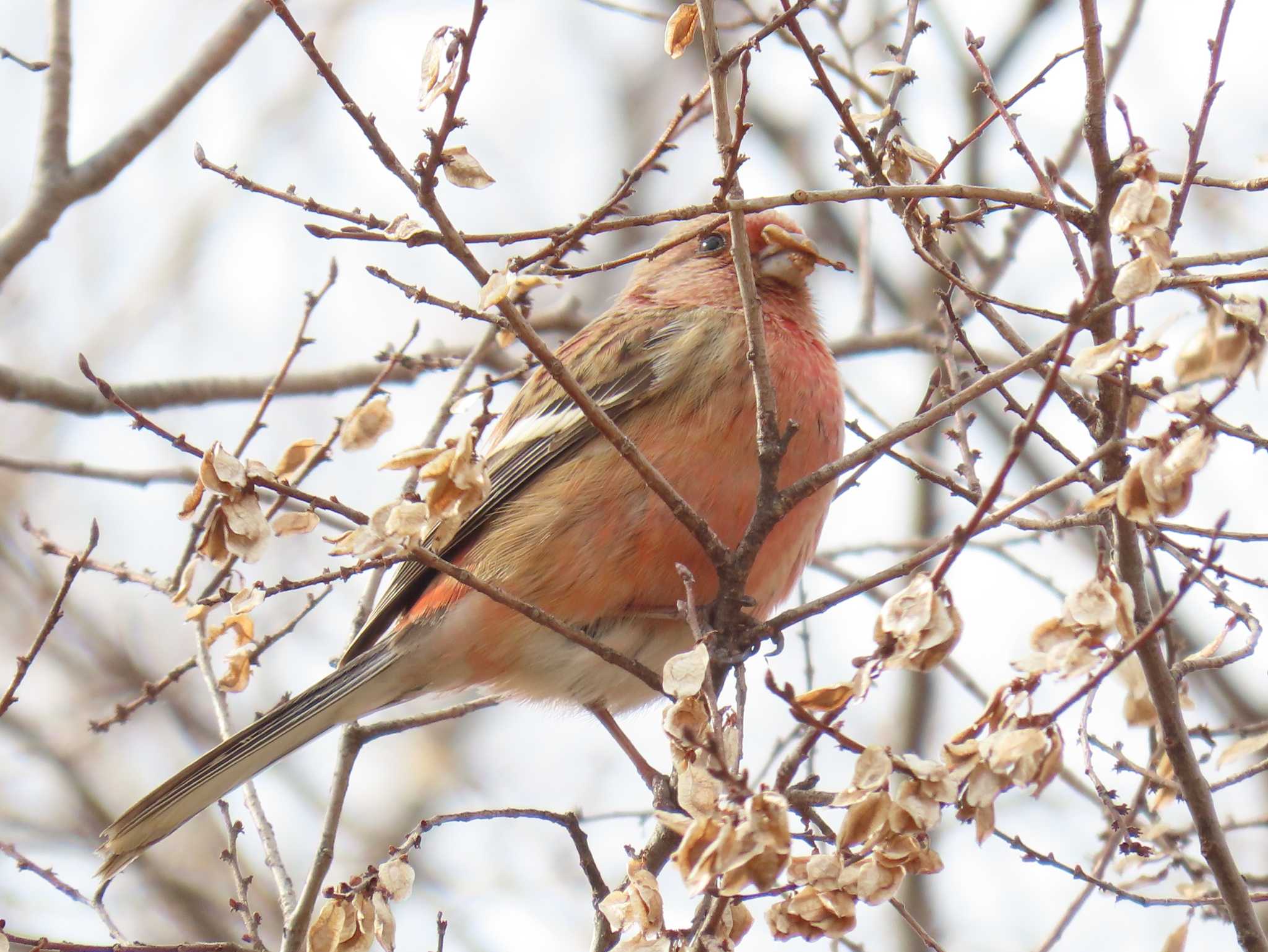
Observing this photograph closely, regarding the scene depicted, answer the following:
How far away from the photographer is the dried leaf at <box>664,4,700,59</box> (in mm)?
3691

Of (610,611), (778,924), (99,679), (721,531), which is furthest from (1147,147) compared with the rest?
(99,679)

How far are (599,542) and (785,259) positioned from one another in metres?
1.68

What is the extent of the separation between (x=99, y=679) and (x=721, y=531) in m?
7.90

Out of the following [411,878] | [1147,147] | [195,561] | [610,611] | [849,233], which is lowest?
[411,878]

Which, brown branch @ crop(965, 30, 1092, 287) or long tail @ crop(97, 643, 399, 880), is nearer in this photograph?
brown branch @ crop(965, 30, 1092, 287)

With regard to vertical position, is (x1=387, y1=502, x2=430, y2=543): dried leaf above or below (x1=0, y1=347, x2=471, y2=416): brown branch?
below

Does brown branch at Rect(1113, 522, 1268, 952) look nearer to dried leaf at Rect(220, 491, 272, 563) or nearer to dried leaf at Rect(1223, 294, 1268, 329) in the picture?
dried leaf at Rect(1223, 294, 1268, 329)

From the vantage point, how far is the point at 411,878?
3.62 meters

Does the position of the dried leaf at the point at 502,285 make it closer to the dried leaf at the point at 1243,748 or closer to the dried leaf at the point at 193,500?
the dried leaf at the point at 193,500

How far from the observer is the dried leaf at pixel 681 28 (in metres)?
3.69

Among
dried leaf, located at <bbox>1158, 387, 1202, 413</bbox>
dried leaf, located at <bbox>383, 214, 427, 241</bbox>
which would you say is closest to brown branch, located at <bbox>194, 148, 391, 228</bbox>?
dried leaf, located at <bbox>383, 214, 427, 241</bbox>

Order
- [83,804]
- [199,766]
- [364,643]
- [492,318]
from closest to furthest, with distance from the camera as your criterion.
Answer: [492,318] → [199,766] → [364,643] → [83,804]

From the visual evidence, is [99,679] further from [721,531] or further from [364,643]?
[721,531]

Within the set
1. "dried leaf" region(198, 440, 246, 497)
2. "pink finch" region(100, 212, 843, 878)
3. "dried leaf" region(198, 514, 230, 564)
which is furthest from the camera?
"pink finch" region(100, 212, 843, 878)
